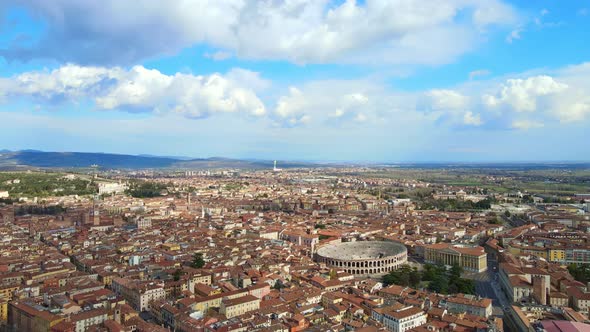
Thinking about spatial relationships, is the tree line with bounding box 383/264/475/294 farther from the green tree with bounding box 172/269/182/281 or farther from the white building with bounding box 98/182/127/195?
the white building with bounding box 98/182/127/195

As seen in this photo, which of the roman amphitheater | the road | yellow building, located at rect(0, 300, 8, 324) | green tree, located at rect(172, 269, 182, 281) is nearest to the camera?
yellow building, located at rect(0, 300, 8, 324)

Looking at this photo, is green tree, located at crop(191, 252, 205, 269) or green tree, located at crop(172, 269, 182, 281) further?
green tree, located at crop(191, 252, 205, 269)

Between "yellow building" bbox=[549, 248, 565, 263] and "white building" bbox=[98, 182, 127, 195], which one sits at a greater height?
"white building" bbox=[98, 182, 127, 195]

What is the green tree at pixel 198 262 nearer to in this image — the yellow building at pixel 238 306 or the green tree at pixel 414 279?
the yellow building at pixel 238 306

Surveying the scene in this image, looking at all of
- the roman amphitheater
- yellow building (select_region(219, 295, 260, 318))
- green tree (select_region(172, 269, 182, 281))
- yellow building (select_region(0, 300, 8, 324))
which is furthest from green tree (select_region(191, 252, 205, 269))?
yellow building (select_region(0, 300, 8, 324))

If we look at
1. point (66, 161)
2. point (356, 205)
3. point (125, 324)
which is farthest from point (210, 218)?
point (66, 161)

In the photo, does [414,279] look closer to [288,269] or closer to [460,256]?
[460,256]

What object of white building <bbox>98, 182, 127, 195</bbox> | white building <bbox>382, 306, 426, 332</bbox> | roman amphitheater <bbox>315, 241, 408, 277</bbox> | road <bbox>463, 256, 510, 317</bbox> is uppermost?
white building <bbox>98, 182, 127, 195</bbox>

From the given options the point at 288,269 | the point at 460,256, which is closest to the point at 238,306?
the point at 288,269
